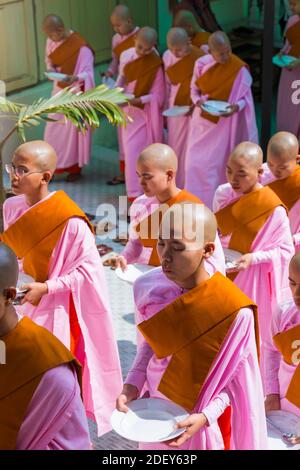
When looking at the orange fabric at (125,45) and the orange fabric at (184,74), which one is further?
the orange fabric at (125,45)

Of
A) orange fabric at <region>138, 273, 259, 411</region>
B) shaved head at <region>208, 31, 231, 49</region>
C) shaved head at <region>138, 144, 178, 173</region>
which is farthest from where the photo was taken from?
shaved head at <region>208, 31, 231, 49</region>

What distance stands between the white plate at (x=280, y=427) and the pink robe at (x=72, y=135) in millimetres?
6291

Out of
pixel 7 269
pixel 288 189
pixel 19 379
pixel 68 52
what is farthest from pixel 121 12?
pixel 19 379

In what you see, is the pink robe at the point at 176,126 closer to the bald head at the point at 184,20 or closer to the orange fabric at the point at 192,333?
the bald head at the point at 184,20

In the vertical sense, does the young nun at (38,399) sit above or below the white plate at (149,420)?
above

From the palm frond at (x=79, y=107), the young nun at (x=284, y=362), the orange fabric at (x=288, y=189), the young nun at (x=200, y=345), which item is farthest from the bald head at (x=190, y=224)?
the orange fabric at (x=288, y=189)

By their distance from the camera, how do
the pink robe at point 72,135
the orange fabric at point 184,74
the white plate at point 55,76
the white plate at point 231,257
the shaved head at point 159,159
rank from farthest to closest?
the pink robe at point 72,135, the white plate at point 55,76, the orange fabric at point 184,74, the white plate at point 231,257, the shaved head at point 159,159

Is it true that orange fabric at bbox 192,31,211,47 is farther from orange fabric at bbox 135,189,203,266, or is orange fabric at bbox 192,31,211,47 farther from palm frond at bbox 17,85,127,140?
orange fabric at bbox 135,189,203,266

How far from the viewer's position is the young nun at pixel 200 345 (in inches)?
150

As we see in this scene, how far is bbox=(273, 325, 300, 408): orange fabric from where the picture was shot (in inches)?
167

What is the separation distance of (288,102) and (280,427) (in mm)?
6399

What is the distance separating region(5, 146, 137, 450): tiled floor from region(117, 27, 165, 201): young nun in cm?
48

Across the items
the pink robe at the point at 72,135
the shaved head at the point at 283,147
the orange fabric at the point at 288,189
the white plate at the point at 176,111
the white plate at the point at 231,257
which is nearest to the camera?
the white plate at the point at 231,257

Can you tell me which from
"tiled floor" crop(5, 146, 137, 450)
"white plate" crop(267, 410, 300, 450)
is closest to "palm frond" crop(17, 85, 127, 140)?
"tiled floor" crop(5, 146, 137, 450)
